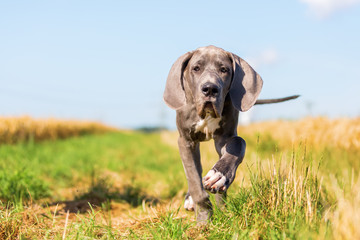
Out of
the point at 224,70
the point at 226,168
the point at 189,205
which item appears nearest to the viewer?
the point at 226,168

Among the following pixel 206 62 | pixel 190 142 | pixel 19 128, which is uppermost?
pixel 206 62

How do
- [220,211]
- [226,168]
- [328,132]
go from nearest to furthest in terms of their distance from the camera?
1. [226,168]
2. [220,211]
3. [328,132]

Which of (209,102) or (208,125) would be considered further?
(208,125)

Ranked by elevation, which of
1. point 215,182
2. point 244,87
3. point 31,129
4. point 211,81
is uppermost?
point 211,81

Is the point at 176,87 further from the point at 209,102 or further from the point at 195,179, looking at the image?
the point at 195,179

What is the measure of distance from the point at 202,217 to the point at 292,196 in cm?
92

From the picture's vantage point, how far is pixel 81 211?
4.73 metres

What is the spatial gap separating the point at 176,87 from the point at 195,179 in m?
0.94

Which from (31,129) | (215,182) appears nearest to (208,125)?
(215,182)

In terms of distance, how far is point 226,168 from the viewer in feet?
Answer: 10.2

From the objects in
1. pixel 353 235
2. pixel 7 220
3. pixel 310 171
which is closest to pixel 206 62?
pixel 310 171

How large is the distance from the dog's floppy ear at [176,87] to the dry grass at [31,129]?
1208 centimetres

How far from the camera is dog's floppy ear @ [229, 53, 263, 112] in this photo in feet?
10.9

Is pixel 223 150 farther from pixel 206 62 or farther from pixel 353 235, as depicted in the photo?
pixel 353 235
